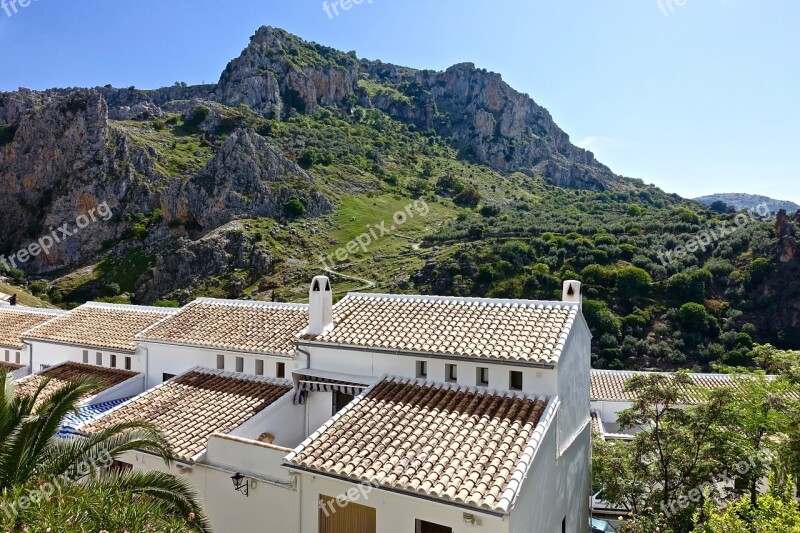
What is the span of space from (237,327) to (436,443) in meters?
10.3

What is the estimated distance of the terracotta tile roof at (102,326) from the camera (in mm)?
20556

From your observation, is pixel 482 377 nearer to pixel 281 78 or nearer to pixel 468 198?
pixel 468 198

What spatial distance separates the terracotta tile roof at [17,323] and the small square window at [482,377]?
76.3 feet

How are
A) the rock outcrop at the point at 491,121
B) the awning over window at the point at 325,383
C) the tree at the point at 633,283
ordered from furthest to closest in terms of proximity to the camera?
the rock outcrop at the point at 491,121 < the tree at the point at 633,283 < the awning over window at the point at 325,383

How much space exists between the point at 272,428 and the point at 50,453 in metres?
6.05

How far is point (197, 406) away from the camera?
14656 mm

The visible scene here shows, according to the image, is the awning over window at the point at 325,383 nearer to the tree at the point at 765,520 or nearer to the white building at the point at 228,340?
the white building at the point at 228,340

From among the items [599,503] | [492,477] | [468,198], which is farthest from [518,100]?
[492,477]

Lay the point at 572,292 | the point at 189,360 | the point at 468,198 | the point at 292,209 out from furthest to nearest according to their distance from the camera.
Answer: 1. the point at 468,198
2. the point at 292,209
3. the point at 189,360
4. the point at 572,292

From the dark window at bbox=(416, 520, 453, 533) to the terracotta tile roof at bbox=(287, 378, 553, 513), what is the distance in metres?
1.32

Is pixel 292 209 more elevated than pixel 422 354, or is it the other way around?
pixel 292 209

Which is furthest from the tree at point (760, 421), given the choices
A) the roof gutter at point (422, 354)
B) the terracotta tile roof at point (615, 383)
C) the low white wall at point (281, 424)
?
the terracotta tile roof at point (615, 383)

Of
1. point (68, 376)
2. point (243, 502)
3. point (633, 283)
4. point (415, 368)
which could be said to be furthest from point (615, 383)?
point (68, 376)

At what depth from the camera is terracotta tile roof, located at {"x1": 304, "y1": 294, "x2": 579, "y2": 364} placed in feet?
39.3
